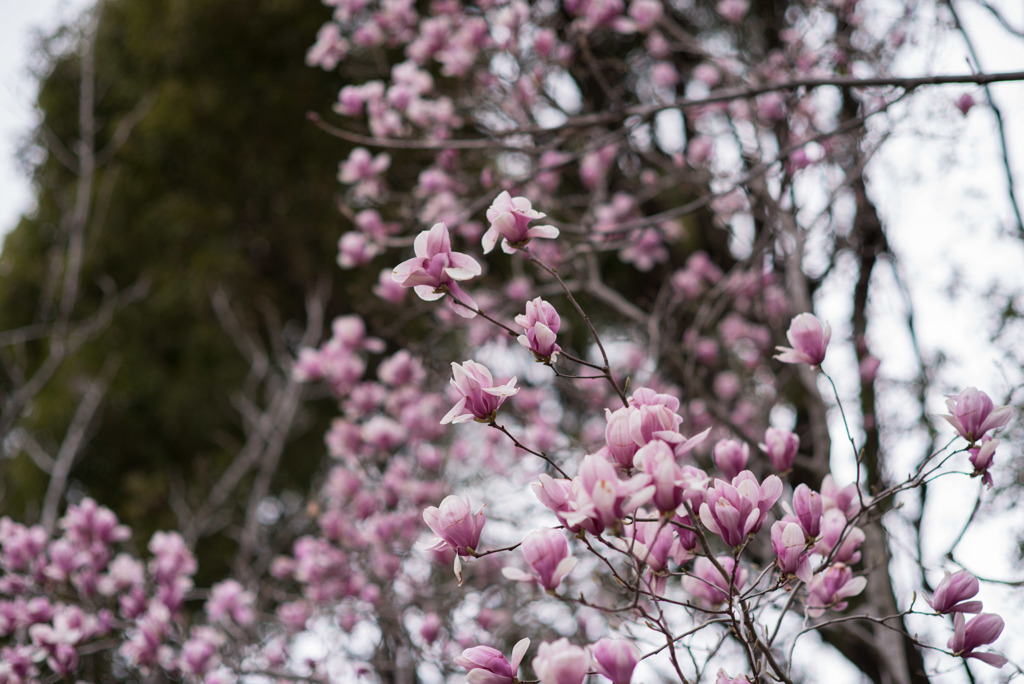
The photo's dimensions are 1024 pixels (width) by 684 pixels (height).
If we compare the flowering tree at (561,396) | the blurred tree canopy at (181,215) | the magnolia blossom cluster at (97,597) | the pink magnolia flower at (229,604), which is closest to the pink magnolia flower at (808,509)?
the flowering tree at (561,396)

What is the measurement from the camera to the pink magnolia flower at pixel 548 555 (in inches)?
34.0

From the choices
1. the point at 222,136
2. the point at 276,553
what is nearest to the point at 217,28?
the point at 222,136

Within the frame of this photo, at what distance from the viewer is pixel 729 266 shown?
4238 mm

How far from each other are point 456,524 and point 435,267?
0.38 meters

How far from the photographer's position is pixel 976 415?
1.02m

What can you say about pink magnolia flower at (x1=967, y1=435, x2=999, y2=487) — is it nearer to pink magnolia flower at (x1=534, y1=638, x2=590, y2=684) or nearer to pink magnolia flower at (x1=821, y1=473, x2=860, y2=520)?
pink magnolia flower at (x1=821, y1=473, x2=860, y2=520)

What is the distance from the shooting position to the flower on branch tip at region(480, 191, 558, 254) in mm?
1054

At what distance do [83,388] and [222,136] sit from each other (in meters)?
1.85

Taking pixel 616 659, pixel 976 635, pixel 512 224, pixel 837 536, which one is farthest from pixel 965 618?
pixel 512 224

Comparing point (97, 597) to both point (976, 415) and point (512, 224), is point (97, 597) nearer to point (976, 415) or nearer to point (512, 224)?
point (512, 224)

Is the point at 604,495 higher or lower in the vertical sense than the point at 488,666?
higher

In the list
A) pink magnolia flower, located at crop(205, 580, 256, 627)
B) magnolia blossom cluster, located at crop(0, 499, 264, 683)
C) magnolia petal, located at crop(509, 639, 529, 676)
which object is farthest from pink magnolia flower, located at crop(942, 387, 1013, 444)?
pink magnolia flower, located at crop(205, 580, 256, 627)

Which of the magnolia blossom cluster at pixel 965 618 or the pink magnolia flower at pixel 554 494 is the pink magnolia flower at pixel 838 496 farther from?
the pink magnolia flower at pixel 554 494

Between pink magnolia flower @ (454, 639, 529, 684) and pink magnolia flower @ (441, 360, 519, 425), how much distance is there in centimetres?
32
